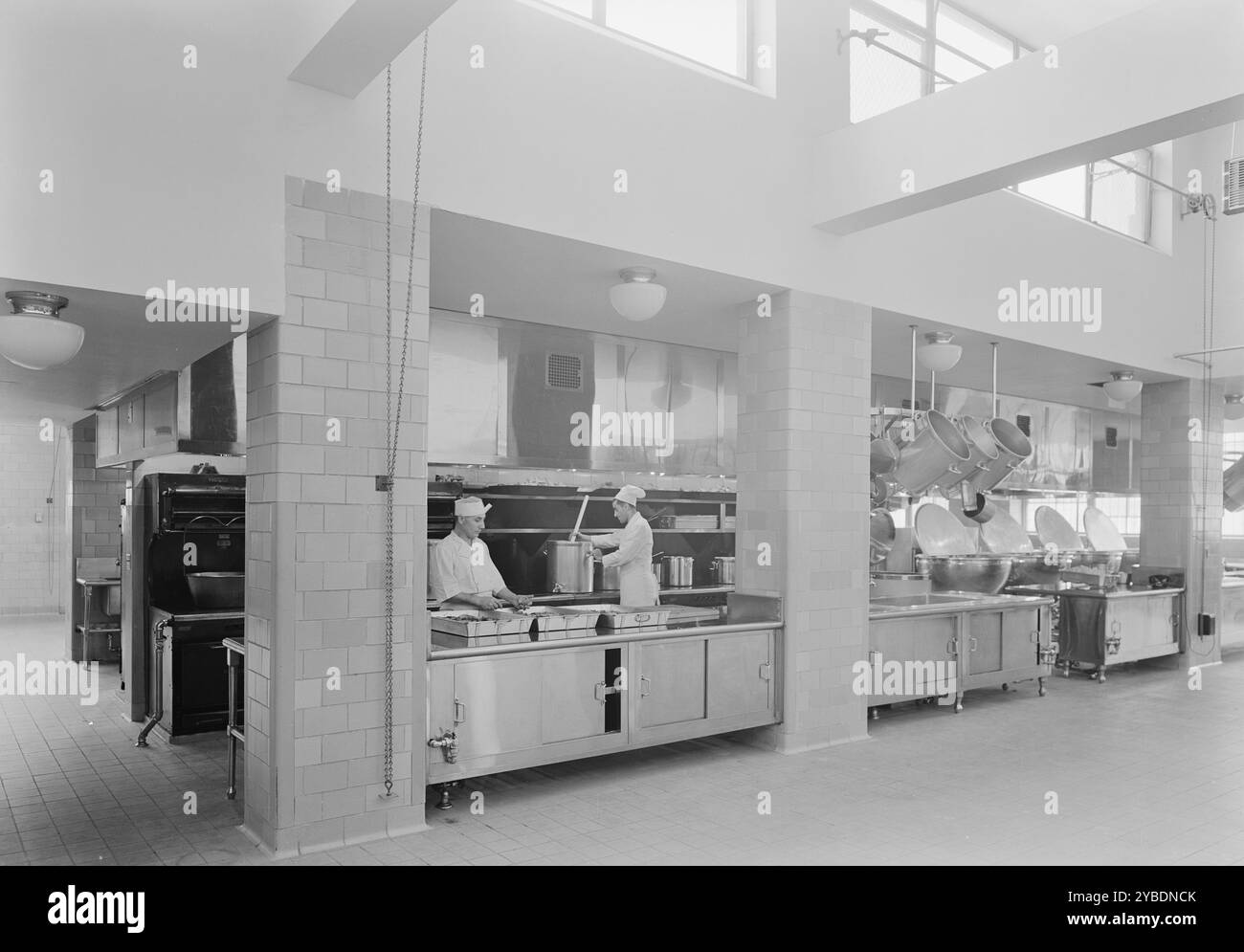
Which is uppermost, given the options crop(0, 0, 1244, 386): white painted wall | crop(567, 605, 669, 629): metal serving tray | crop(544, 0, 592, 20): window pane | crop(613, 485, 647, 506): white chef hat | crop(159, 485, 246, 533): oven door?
crop(544, 0, 592, 20): window pane

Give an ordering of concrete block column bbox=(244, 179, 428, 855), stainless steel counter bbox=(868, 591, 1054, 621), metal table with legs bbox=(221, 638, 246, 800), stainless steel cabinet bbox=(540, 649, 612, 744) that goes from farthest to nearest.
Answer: stainless steel counter bbox=(868, 591, 1054, 621), stainless steel cabinet bbox=(540, 649, 612, 744), metal table with legs bbox=(221, 638, 246, 800), concrete block column bbox=(244, 179, 428, 855)

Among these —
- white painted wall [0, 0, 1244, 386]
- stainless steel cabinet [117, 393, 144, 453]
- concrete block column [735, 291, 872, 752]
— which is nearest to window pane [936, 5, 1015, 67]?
white painted wall [0, 0, 1244, 386]

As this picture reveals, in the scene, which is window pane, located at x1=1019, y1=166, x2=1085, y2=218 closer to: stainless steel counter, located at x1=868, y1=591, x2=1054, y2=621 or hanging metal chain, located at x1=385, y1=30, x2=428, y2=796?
stainless steel counter, located at x1=868, y1=591, x2=1054, y2=621

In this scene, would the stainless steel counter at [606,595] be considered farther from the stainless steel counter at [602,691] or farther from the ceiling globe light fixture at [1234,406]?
the ceiling globe light fixture at [1234,406]

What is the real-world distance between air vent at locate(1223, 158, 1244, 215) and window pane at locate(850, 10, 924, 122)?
213 cm

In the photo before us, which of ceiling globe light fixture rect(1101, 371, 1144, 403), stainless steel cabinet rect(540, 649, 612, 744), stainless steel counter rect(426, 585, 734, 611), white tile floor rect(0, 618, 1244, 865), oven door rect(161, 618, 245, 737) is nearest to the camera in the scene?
white tile floor rect(0, 618, 1244, 865)

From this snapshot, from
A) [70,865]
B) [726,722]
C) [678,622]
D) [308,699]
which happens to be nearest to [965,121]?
[678,622]

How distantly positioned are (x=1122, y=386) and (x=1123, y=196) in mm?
1871

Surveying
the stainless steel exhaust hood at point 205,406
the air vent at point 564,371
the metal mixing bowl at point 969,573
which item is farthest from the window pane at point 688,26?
the metal mixing bowl at point 969,573

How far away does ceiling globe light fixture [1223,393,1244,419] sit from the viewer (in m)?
10.5

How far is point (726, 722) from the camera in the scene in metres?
5.68

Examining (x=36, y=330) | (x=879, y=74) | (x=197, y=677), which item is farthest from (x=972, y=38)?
(x=197, y=677)
